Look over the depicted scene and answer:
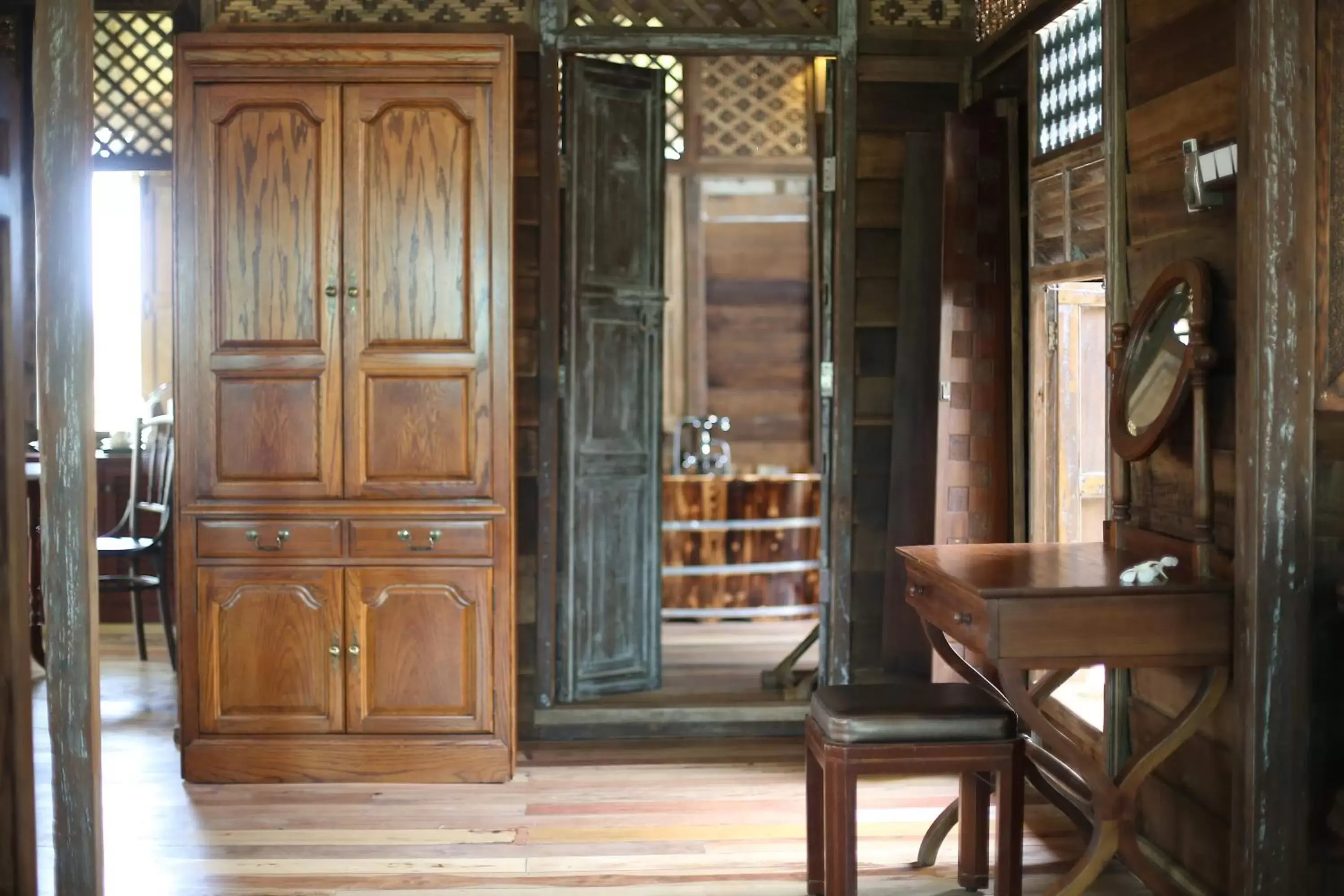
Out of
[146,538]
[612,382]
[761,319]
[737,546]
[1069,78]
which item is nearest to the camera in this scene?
[1069,78]

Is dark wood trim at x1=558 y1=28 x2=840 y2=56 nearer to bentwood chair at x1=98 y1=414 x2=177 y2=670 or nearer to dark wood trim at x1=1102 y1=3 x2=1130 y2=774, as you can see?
dark wood trim at x1=1102 y1=3 x2=1130 y2=774

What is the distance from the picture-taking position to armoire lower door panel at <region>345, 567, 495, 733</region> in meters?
4.41

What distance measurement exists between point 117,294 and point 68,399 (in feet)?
19.5

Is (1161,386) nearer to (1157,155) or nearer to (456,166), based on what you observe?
(1157,155)

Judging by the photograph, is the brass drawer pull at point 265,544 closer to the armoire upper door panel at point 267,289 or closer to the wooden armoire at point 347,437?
the wooden armoire at point 347,437

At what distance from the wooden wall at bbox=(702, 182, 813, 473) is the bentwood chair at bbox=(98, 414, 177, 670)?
3.47 metres

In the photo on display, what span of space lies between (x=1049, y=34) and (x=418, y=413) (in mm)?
2439

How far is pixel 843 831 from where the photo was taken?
10.2 feet

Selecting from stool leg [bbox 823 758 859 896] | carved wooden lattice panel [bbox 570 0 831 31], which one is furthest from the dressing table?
carved wooden lattice panel [bbox 570 0 831 31]

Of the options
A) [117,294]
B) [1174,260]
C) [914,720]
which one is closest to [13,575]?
[914,720]

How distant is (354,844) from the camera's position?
3830 millimetres

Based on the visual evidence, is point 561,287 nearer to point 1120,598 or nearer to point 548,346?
point 548,346

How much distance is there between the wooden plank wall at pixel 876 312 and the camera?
5.05 meters

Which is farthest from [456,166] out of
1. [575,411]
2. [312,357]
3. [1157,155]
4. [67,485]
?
[1157,155]
